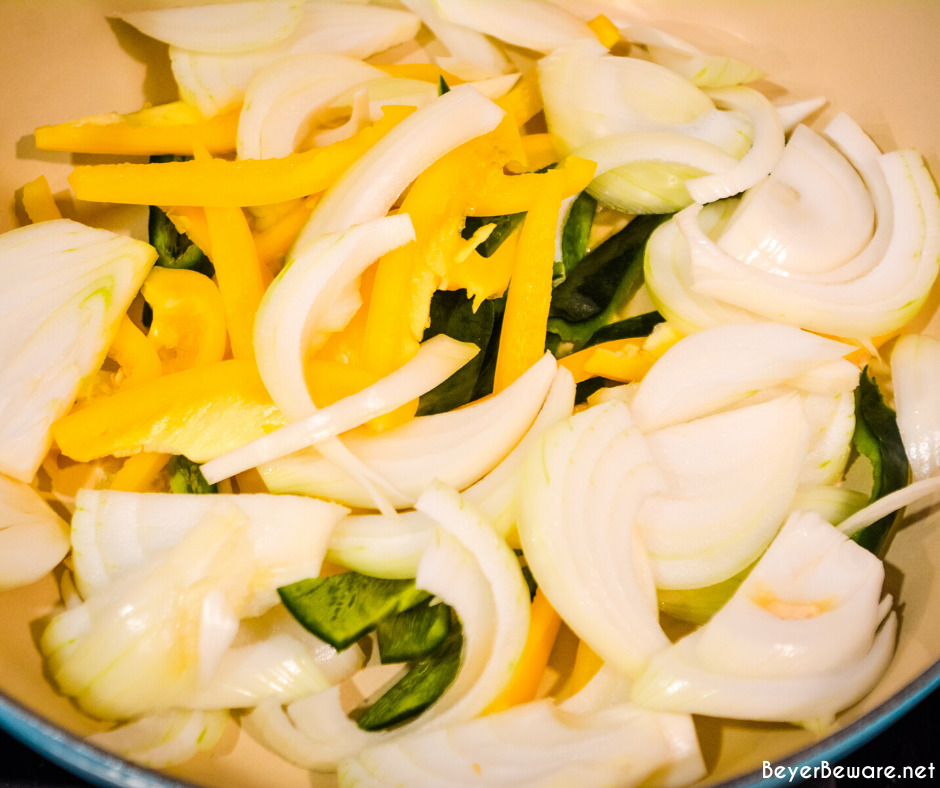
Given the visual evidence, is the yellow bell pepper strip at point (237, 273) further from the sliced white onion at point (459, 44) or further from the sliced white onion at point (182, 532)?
the sliced white onion at point (459, 44)

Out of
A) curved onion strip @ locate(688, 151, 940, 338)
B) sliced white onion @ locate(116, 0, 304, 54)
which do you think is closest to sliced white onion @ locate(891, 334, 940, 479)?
curved onion strip @ locate(688, 151, 940, 338)

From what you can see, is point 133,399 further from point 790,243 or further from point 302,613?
point 790,243

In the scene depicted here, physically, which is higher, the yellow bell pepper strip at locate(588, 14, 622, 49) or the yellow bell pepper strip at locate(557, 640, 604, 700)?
the yellow bell pepper strip at locate(588, 14, 622, 49)

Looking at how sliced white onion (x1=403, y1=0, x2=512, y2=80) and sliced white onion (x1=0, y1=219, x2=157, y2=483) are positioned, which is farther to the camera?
sliced white onion (x1=403, y1=0, x2=512, y2=80)

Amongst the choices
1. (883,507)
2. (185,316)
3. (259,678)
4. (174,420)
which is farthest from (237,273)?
(883,507)

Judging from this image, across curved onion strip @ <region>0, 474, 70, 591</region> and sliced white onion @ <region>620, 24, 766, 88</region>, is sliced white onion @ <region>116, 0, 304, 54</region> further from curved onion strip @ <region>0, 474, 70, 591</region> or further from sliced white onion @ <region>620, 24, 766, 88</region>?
curved onion strip @ <region>0, 474, 70, 591</region>

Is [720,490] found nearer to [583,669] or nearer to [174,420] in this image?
[583,669]

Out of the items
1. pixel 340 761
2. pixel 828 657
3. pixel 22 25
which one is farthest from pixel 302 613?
pixel 22 25
